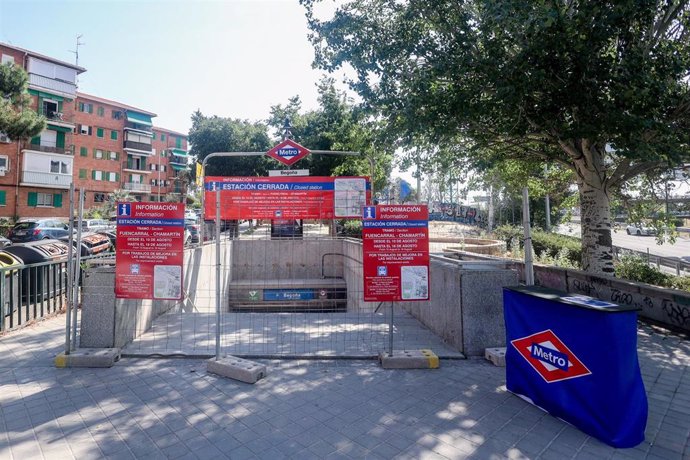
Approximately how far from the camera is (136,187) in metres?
48.1

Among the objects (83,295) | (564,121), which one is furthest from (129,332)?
(564,121)

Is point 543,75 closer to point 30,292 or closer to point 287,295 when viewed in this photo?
point 287,295

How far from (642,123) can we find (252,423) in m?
7.27

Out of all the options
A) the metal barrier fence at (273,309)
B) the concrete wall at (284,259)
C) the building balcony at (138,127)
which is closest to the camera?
the metal barrier fence at (273,309)

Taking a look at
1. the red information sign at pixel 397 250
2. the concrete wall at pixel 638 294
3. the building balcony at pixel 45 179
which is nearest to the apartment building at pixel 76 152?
the building balcony at pixel 45 179

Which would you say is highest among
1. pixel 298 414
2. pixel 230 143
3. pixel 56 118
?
pixel 56 118

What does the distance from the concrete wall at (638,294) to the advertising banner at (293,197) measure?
4.65 m

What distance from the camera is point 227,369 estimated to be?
183 inches

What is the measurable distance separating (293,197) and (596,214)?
26.6 feet

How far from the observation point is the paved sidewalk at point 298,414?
3182 millimetres

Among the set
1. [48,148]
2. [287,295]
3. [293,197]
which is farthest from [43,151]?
[287,295]

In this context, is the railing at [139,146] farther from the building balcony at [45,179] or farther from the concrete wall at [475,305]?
the concrete wall at [475,305]

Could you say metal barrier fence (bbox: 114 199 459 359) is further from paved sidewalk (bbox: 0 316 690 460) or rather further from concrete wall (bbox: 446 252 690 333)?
concrete wall (bbox: 446 252 690 333)

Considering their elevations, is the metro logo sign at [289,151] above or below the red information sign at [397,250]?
above
